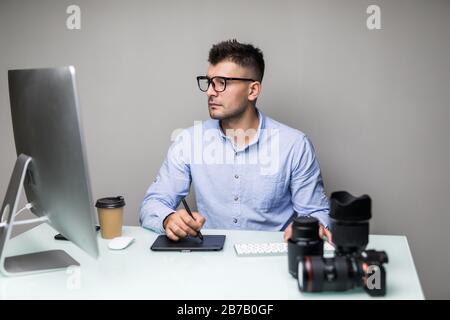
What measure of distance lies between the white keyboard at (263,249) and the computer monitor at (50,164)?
0.44 m

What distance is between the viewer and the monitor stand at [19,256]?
Answer: 3.93ft

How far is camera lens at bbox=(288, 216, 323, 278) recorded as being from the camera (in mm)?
1105

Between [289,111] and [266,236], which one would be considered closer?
[266,236]

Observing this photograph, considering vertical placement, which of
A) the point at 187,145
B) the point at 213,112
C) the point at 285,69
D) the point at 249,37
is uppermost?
the point at 249,37

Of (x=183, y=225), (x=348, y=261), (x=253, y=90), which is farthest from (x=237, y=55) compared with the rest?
(x=348, y=261)

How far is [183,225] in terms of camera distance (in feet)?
4.61

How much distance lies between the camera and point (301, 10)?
239cm

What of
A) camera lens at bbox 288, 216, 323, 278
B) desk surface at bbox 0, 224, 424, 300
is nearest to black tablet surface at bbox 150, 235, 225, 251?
desk surface at bbox 0, 224, 424, 300

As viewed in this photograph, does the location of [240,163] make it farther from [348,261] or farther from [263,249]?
[348,261]
